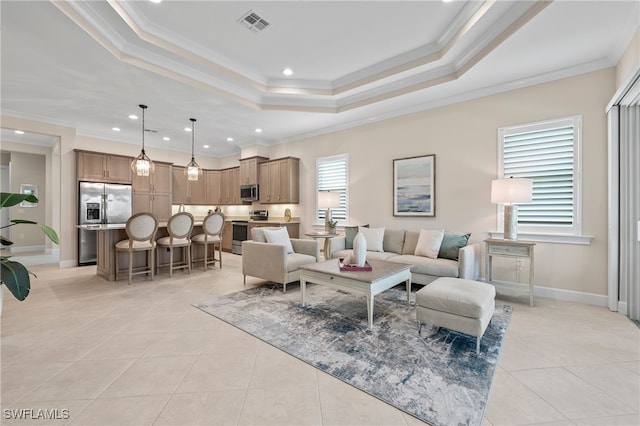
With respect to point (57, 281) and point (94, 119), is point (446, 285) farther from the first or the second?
point (94, 119)

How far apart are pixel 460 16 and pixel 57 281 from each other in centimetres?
681

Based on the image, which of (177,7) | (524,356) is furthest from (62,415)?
(177,7)

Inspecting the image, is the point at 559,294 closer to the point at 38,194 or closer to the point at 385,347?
the point at 385,347

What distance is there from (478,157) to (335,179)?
2.74 metres

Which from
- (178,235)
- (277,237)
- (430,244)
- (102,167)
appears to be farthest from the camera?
(102,167)

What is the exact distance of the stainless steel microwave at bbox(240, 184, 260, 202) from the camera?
7.05 meters

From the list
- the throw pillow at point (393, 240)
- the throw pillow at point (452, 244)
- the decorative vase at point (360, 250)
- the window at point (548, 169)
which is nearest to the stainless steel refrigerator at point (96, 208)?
the decorative vase at point (360, 250)

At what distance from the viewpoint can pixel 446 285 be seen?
2.60 m

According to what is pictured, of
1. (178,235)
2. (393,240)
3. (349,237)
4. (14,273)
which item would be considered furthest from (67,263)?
(393,240)

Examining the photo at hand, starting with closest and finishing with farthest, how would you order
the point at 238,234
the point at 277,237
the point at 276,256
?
the point at 276,256, the point at 277,237, the point at 238,234

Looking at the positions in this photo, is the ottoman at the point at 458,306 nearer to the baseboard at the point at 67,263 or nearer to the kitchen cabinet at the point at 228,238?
the kitchen cabinet at the point at 228,238

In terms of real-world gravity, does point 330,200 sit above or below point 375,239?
above

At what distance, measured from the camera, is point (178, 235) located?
16.2 feet

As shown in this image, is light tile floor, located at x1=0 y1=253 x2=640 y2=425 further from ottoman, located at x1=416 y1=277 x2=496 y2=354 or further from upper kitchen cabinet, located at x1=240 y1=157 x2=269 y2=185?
upper kitchen cabinet, located at x1=240 y1=157 x2=269 y2=185
